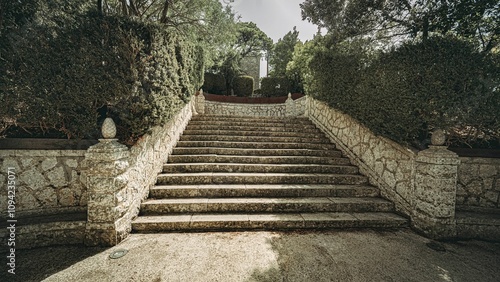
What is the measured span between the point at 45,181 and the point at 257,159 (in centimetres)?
410

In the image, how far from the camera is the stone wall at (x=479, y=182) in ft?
11.9

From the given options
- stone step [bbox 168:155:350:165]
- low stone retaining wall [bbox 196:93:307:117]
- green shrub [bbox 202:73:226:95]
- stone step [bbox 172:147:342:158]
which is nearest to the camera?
stone step [bbox 168:155:350:165]

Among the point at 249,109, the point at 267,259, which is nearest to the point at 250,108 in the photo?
the point at 249,109

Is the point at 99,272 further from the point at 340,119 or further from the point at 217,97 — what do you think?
the point at 217,97

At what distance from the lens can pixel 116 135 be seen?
3.21 metres

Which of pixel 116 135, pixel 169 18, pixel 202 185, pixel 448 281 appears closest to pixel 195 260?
pixel 202 185

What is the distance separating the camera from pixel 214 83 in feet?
51.1

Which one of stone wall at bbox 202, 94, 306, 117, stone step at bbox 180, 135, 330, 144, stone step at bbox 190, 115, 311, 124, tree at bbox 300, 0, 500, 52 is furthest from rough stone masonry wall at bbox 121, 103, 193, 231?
stone wall at bbox 202, 94, 306, 117

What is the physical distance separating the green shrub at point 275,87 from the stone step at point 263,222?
502 inches

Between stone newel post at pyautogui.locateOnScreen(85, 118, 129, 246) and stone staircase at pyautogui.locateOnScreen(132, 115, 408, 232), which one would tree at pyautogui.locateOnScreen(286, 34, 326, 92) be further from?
stone newel post at pyautogui.locateOnScreen(85, 118, 129, 246)

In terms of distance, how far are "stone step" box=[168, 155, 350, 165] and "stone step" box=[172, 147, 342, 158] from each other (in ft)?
1.01

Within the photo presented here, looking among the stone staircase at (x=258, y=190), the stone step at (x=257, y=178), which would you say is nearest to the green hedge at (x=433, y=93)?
the stone step at (x=257, y=178)

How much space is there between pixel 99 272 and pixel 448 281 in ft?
14.1

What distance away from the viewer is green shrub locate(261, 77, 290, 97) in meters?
15.1
